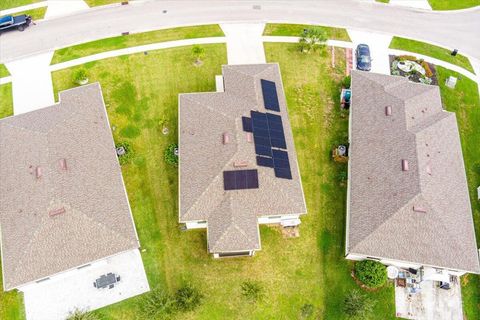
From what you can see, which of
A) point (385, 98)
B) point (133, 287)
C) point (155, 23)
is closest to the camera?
point (133, 287)

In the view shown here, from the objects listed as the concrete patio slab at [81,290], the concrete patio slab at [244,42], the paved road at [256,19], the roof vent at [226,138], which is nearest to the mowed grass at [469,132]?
the paved road at [256,19]

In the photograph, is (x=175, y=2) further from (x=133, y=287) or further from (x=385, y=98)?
(x=133, y=287)

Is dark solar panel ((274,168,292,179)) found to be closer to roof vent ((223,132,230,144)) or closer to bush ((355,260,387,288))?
roof vent ((223,132,230,144))

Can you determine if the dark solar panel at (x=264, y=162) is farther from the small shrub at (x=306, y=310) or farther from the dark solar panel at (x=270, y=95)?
the small shrub at (x=306, y=310)

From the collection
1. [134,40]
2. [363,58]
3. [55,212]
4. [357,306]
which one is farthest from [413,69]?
[55,212]

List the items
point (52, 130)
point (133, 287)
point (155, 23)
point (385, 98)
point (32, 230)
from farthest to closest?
point (155, 23) < point (385, 98) < point (52, 130) < point (133, 287) < point (32, 230)

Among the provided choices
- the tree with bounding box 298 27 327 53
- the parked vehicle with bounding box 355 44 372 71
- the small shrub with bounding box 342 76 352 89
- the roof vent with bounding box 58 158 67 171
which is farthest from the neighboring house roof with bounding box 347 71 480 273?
the roof vent with bounding box 58 158 67 171

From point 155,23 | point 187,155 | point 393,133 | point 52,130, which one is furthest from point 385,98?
point 52,130
